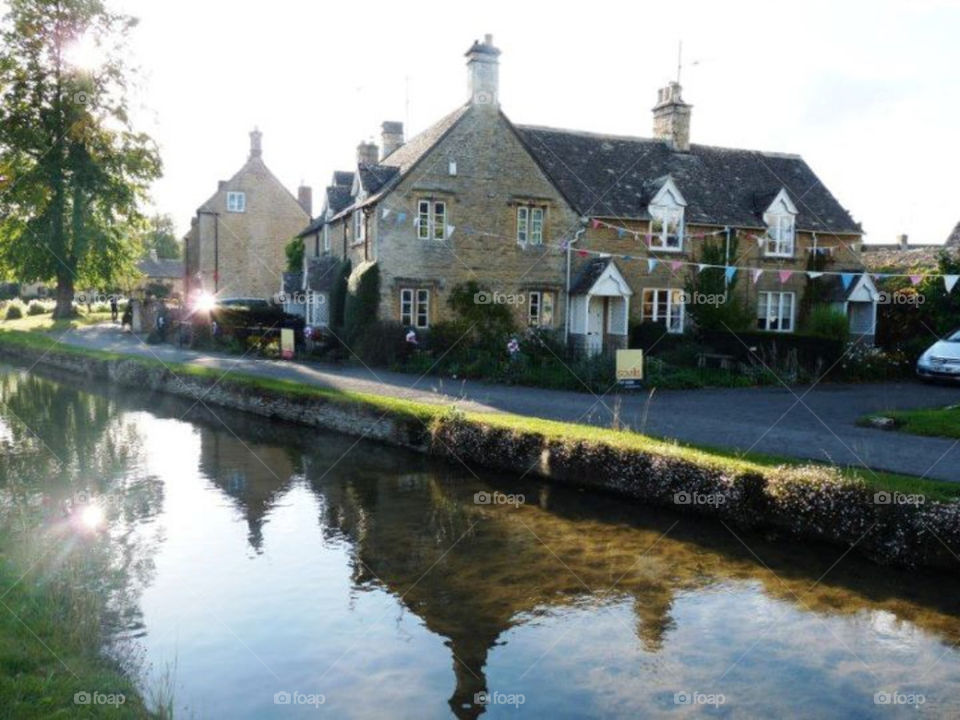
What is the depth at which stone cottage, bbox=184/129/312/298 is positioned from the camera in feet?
161

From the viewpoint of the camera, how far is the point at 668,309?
1208 inches

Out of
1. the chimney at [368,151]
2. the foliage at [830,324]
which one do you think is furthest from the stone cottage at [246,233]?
the foliage at [830,324]

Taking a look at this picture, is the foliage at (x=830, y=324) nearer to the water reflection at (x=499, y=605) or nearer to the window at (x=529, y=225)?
the window at (x=529, y=225)

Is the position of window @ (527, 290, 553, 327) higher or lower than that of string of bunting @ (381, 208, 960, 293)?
lower

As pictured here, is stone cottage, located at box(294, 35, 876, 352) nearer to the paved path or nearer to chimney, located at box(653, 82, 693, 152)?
chimney, located at box(653, 82, 693, 152)

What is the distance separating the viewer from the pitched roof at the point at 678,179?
100 ft

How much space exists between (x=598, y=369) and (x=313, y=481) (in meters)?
10.6

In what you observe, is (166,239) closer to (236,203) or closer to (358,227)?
(236,203)

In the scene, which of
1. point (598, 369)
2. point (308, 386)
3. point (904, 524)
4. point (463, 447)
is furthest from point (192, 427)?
point (904, 524)

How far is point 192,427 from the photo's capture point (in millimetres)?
19172

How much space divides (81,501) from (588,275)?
2041 centimetres

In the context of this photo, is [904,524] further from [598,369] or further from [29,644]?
[598,369]

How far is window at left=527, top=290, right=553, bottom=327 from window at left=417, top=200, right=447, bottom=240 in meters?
4.04

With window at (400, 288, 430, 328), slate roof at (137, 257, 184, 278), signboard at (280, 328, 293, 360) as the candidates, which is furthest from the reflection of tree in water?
slate roof at (137, 257, 184, 278)
